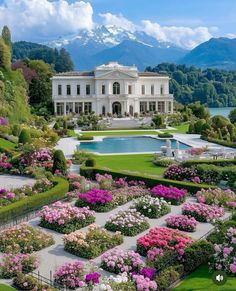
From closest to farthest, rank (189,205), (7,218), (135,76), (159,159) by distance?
(7,218)
(189,205)
(159,159)
(135,76)

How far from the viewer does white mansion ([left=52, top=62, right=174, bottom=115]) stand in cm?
6875

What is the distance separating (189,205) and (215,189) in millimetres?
2743

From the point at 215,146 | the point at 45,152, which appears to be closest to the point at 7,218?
the point at 45,152

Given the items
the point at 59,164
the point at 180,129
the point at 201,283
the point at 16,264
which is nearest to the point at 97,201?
the point at 59,164

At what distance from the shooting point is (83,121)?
55125 millimetres

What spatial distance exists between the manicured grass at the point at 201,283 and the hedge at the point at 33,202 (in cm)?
709

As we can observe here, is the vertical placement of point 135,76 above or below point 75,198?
above

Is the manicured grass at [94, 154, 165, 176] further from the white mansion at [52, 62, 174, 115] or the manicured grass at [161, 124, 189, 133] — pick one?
the white mansion at [52, 62, 174, 115]

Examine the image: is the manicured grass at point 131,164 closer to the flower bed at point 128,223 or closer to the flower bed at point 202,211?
the flower bed at point 202,211

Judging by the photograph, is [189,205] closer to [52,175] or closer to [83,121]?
[52,175]

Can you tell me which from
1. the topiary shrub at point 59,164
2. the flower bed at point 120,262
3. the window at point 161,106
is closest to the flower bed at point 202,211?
the flower bed at point 120,262

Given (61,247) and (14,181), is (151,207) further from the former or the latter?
(14,181)

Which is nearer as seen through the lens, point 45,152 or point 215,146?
point 45,152

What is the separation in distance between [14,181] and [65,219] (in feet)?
28.8
